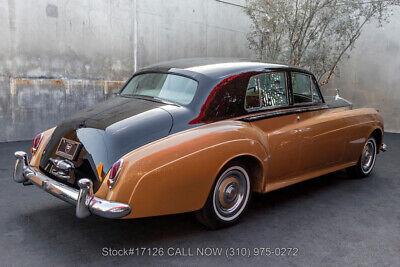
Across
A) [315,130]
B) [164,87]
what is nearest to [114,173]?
[164,87]

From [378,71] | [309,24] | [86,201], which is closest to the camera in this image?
[86,201]

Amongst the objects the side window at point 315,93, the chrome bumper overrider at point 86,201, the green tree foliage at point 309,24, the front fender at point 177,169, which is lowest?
the chrome bumper overrider at point 86,201

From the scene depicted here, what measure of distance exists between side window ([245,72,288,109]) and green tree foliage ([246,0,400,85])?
509 cm

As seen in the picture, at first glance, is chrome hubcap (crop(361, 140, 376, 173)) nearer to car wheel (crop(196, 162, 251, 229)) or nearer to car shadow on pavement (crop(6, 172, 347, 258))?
car shadow on pavement (crop(6, 172, 347, 258))

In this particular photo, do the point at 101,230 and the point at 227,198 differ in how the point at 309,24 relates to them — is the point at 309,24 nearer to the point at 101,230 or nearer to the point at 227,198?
the point at 227,198

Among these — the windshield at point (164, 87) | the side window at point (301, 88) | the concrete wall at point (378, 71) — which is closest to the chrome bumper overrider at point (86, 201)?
the windshield at point (164, 87)

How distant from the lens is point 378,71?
10812 millimetres

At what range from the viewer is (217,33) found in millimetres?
10867

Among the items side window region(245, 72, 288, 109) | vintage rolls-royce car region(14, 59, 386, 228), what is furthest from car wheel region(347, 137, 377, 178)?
side window region(245, 72, 288, 109)

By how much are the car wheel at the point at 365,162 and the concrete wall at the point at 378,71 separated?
565cm

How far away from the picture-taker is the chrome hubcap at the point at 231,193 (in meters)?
3.60

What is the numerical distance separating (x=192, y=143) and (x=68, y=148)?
1.17m

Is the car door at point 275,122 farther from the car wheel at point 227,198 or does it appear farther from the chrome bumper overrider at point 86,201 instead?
the chrome bumper overrider at point 86,201

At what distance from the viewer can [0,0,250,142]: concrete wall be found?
25.0 ft
